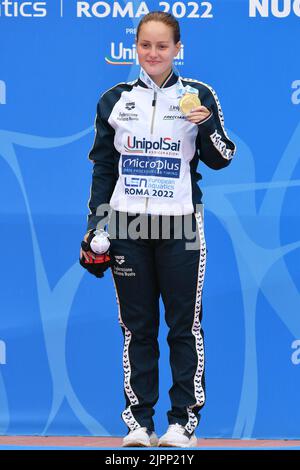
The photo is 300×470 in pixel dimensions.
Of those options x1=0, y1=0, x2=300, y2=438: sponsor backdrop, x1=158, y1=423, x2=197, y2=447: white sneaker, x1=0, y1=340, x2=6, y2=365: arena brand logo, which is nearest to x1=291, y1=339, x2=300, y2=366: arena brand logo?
x1=0, y1=0, x2=300, y2=438: sponsor backdrop

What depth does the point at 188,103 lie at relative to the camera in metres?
3.96

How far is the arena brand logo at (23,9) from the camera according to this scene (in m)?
4.89

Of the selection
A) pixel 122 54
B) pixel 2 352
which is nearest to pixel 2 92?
pixel 122 54

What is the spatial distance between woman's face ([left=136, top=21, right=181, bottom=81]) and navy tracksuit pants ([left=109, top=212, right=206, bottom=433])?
528 mm

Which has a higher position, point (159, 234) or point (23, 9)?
point (23, 9)

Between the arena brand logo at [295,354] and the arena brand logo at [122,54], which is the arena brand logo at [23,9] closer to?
the arena brand logo at [122,54]

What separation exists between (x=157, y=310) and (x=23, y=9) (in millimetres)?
1533

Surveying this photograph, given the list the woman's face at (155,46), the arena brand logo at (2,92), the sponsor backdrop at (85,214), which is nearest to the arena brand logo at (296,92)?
the sponsor backdrop at (85,214)

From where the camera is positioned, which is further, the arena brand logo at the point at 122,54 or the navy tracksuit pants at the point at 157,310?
the arena brand logo at the point at 122,54

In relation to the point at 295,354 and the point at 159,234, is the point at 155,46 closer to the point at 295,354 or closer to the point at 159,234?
the point at 159,234

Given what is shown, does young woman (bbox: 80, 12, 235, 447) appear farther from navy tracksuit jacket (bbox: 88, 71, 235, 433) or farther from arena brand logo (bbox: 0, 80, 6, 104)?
arena brand logo (bbox: 0, 80, 6, 104)

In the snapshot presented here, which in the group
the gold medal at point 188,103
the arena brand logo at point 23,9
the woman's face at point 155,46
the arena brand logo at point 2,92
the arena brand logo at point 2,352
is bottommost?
the arena brand logo at point 2,352

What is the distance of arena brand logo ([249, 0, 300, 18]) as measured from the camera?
15.8 ft
